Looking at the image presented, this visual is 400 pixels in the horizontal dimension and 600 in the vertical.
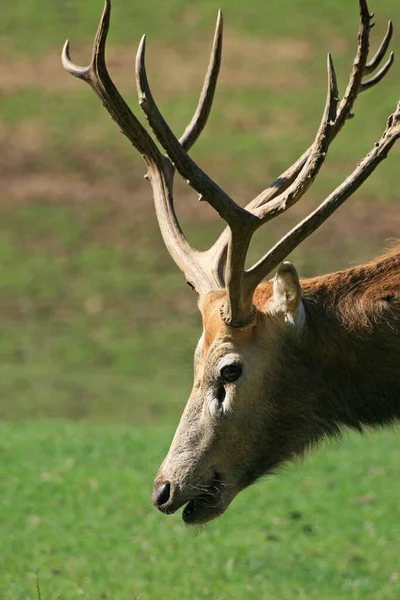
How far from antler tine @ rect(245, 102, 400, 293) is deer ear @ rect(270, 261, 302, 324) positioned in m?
0.10

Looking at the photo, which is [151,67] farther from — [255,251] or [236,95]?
[255,251]

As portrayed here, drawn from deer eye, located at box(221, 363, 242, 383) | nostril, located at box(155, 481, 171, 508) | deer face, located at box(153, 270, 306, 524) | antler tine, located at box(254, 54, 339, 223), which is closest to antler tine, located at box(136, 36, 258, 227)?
antler tine, located at box(254, 54, 339, 223)

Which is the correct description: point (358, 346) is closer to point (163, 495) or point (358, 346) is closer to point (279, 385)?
point (279, 385)

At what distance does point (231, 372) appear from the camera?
5711mm

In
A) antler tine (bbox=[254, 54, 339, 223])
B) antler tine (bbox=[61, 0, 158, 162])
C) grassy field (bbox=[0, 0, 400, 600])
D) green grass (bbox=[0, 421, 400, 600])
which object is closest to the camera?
antler tine (bbox=[254, 54, 339, 223])

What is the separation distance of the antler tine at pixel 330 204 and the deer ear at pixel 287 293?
0.31 ft

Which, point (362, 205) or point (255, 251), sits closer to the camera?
point (255, 251)

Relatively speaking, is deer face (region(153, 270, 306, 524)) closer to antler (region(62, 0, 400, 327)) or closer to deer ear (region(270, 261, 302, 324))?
deer ear (region(270, 261, 302, 324))

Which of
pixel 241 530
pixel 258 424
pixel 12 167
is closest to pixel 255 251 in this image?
pixel 12 167

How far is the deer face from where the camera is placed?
570cm

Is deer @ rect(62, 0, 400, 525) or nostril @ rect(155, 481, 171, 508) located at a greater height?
deer @ rect(62, 0, 400, 525)

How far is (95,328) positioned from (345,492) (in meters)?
10.0

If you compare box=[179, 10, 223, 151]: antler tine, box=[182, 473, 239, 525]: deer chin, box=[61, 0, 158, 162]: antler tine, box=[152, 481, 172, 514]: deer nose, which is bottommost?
box=[182, 473, 239, 525]: deer chin

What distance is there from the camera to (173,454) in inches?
226
